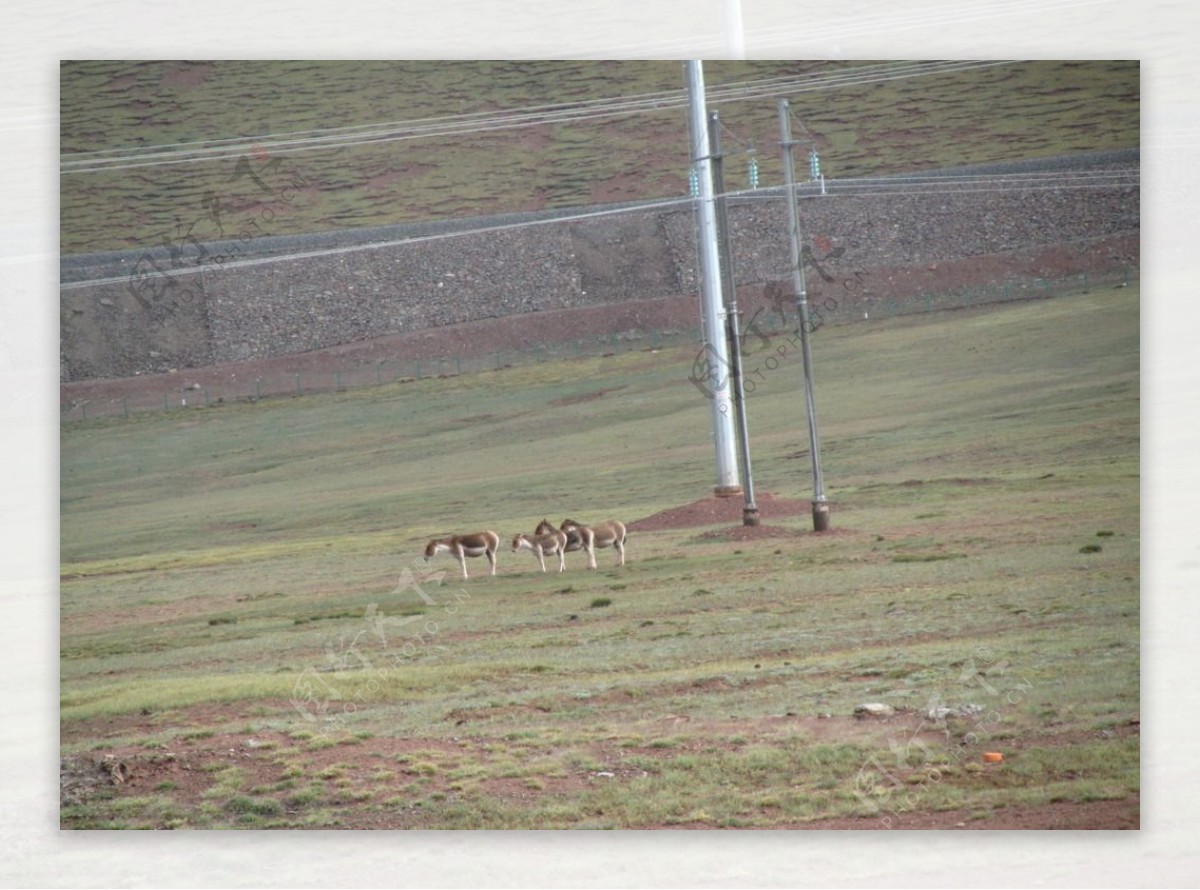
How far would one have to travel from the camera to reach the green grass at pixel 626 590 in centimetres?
758

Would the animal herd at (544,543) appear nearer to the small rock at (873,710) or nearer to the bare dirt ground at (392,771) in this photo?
the bare dirt ground at (392,771)

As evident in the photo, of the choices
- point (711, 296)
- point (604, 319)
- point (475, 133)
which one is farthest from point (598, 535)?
point (475, 133)

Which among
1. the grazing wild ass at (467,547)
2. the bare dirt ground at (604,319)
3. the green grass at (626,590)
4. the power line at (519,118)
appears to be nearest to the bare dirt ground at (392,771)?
the green grass at (626,590)

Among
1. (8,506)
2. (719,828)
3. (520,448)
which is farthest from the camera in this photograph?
(520,448)

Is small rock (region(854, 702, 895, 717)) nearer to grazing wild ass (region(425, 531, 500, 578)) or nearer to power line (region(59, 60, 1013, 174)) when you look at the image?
grazing wild ass (region(425, 531, 500, 578))

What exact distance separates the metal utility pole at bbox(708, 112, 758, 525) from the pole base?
0.28 metres

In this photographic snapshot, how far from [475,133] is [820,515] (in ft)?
8.07

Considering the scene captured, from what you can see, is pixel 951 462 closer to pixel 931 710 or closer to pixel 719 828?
pixel 931 710

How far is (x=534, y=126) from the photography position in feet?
27.0

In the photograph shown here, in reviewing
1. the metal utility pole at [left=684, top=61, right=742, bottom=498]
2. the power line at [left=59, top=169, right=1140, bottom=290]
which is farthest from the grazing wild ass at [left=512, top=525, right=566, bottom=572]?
the power line at [left=59, top=169, right=1140, bottom=290]

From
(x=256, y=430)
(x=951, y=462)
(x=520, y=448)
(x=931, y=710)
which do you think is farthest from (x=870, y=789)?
(x=256, y=430)

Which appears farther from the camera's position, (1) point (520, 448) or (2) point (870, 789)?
(1) point (520, 448)

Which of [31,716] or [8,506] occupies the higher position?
[8,506]

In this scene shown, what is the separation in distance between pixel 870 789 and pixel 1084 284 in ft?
8.58
